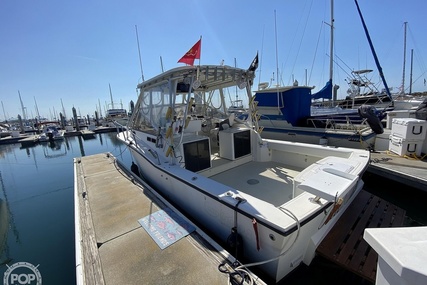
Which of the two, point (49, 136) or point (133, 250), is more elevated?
point (49, 136)

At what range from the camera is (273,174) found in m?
4.22

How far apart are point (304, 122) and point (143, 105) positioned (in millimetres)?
6043

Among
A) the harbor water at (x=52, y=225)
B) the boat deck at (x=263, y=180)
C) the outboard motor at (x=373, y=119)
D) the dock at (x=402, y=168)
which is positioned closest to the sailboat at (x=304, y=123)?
the outboard motor at (x=373, y=119)

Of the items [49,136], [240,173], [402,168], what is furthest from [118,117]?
[402,168]

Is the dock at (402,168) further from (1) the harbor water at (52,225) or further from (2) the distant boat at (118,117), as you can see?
(2) the distant boat at (118,117)

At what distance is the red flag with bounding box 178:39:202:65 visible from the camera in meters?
3.58

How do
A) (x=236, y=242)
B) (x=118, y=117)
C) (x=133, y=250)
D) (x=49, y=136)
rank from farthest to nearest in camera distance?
(x=118, y=117) → (x=49, y=136) → (x=133, y=250) → (x=236, y=242)

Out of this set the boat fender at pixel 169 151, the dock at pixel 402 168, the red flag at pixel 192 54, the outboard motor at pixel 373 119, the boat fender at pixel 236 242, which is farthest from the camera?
the outboard motor at pixel 373 119

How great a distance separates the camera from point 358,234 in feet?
9.64

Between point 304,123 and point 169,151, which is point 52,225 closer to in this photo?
point 169,151

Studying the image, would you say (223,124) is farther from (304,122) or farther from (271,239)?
(304,122)

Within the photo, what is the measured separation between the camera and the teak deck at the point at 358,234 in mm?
2461

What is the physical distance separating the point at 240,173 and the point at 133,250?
8.48ft

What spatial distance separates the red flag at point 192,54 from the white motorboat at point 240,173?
169mm
